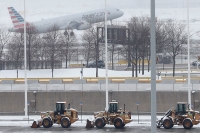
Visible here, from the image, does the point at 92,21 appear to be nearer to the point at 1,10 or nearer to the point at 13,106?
the point at 13,106

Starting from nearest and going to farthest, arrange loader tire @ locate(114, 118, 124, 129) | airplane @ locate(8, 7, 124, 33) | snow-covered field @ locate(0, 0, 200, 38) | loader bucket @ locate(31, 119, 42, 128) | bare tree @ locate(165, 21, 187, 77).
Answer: loader tire @ locate(114, 118, 124, 129), loader bucket @ locate(31, 119, 42, 128), bare tree @ locate(165, 21, 187, 77), airplane @ locate(8, 7, 124, 33), snow-covered field @ locate(0, 0, 200, 38)

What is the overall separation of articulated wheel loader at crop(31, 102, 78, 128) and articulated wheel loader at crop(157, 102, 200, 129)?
486 cm

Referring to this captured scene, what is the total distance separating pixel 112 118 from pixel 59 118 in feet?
9.90

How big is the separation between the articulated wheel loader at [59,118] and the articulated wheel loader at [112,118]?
1188 mm

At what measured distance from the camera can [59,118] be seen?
32094 mm

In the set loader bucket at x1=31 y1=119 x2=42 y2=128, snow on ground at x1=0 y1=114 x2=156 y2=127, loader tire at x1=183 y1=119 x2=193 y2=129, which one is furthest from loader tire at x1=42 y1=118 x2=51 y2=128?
loader tire at x1=183 y1=119 x2=193 y2=129

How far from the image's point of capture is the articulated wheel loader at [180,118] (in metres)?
30.6

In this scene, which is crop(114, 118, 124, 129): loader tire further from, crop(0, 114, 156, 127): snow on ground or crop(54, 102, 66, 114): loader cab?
crop(54, 102, 66, 114): loader cab

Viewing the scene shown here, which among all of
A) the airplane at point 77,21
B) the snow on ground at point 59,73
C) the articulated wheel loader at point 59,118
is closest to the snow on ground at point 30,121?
the articulated wheel loader at point 59,118

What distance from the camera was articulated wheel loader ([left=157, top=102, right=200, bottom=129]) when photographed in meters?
30.6

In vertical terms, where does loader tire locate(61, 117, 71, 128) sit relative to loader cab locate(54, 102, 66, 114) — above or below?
below

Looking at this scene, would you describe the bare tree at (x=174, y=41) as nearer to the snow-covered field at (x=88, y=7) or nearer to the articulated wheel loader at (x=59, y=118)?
the articulated wheel loader at (x=59, y=118)

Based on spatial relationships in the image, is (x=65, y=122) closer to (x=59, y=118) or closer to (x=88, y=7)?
(x=59, y=118)

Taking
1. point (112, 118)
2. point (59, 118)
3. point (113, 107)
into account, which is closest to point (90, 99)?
point (59, 118)
